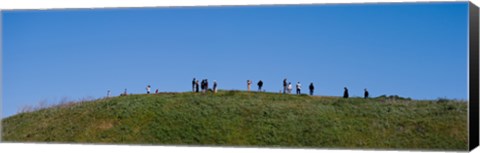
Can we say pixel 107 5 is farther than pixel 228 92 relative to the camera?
No

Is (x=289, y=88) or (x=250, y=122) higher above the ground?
(x=289, y=88)

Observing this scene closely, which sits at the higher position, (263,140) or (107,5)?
(107,5)

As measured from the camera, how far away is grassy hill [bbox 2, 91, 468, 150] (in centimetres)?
3266

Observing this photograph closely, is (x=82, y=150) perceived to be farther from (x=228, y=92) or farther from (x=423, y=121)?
(x=423, y=121)

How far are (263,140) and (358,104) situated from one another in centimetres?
407

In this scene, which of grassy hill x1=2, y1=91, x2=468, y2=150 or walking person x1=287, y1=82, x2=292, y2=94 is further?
walking person x1=287, y1=82, x2=292, y2=94

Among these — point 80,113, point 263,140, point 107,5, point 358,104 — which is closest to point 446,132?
point 358,104

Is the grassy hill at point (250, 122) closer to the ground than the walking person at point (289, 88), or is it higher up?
closer to the ground

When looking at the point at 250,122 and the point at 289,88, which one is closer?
the point at 289,88

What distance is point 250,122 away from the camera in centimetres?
3559

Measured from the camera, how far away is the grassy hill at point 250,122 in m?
32.7

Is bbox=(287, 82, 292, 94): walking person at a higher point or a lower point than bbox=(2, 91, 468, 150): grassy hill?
higher

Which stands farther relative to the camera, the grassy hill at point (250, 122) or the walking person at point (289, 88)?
the walking person at point (289, 88)

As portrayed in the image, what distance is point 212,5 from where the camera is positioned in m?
32.0
